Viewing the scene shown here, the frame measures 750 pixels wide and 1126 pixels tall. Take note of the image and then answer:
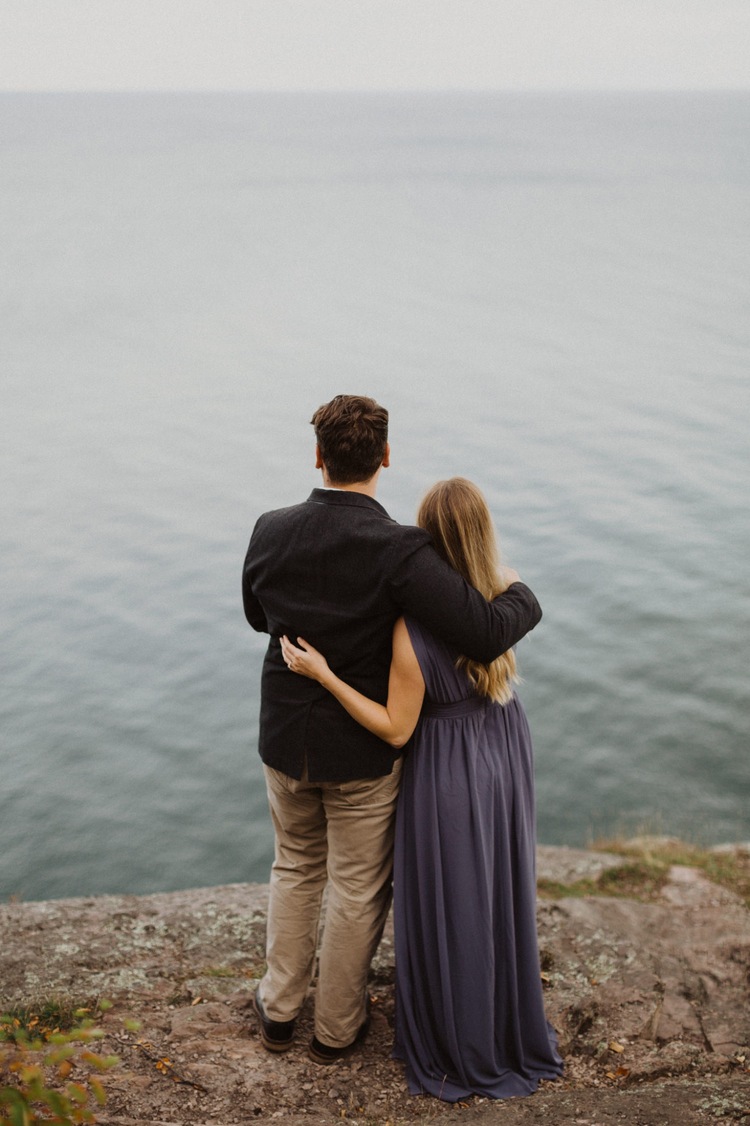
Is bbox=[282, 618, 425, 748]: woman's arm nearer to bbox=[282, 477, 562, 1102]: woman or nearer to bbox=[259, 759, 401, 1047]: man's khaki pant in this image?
bbox=[282, 477, 562, 1102]: woman

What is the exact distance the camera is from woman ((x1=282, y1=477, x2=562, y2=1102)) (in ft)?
10.4

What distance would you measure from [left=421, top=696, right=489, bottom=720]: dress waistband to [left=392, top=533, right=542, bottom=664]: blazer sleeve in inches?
9.4

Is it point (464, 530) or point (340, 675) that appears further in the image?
point (340, 675)

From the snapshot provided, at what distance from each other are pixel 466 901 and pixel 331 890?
478 millimetres

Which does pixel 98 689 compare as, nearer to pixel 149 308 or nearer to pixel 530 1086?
pixel 530 1086

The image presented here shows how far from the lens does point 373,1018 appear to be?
3.88 m

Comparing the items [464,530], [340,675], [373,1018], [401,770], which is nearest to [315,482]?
[373,1018]

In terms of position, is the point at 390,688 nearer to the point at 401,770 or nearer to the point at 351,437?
the point at 401,770

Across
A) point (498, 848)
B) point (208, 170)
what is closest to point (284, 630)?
point (498, 848)

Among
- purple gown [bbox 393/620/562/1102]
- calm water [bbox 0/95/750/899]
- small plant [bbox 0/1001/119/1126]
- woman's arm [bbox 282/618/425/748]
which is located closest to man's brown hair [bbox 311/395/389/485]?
woman's arm [bbox 282/618/425/748]

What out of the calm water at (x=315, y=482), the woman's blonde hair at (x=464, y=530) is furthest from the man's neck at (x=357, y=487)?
the calm water at (x=315, y=482)

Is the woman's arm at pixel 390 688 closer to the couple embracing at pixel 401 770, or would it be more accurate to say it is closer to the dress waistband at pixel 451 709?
the couple embracing at pixel 401 770

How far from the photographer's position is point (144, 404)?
2553cm

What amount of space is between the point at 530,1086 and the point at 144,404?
23532 mm
